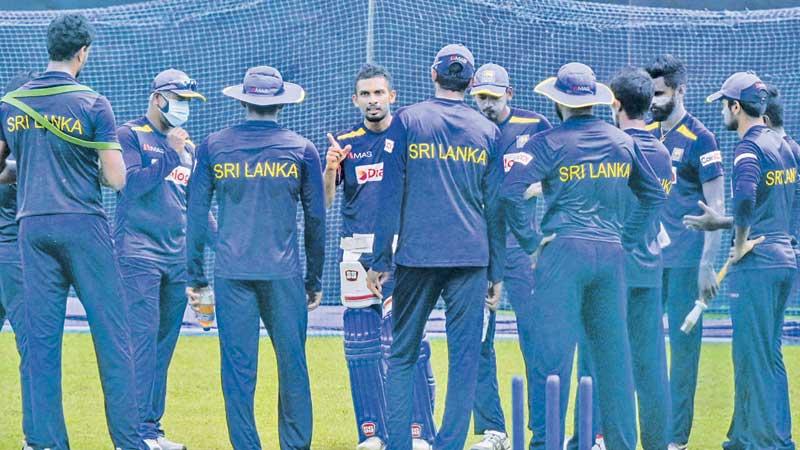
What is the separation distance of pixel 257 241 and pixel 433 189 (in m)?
0.96

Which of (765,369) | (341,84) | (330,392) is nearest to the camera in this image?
(765,369)

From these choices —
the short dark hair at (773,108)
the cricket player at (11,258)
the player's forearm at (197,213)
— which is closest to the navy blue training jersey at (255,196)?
the player's forearm at (197,213)

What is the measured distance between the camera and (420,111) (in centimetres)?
651

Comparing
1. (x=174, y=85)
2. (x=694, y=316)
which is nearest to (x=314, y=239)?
(x=174, y=85)

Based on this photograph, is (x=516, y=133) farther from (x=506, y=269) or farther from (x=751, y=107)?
(x=751, y=107)

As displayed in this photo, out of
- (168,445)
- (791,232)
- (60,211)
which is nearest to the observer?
(60,211)

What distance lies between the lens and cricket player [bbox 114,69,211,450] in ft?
24.5

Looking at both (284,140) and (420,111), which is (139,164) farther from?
(420,111)

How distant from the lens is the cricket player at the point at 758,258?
23.8 feet

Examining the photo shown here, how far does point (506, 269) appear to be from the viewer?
777cm

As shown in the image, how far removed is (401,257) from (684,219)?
2075 mm

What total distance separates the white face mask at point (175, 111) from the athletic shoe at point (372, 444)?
2.17 m

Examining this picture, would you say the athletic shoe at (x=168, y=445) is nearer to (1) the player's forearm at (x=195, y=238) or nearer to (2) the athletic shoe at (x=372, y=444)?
(2) the athletic shoe at (x=372, y=444)

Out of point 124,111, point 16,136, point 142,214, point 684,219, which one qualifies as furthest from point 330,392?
point 124,111
